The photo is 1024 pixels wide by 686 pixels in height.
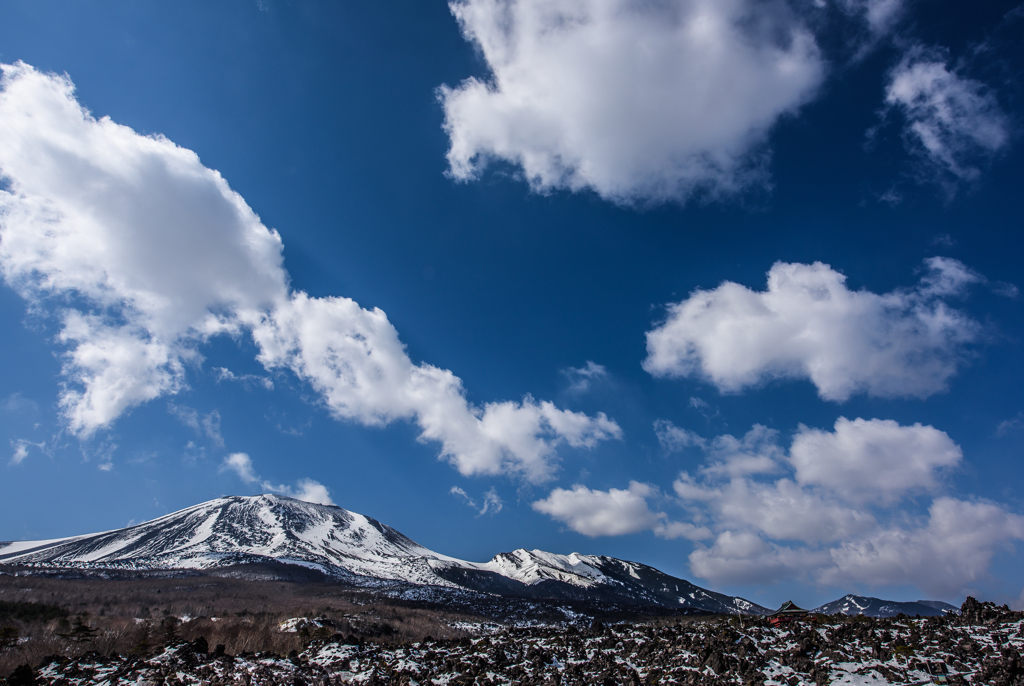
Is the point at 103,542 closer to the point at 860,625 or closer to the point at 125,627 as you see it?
the point at 125,627

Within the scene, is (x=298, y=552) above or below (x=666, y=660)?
above

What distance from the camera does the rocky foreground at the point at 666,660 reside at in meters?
16.0

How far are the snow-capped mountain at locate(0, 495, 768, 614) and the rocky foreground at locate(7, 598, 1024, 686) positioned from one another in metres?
77.3

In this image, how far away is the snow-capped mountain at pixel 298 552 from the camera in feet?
332

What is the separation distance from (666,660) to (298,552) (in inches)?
4951

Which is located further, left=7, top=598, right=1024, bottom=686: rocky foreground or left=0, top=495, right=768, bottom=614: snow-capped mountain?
left=0, top=495, right=768, bottom=614: snow-capped mountain

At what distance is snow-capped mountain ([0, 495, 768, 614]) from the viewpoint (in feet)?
332

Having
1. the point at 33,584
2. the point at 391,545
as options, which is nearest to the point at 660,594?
the point at 391,545

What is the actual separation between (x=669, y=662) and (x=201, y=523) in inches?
6415

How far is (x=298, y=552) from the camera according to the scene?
120m

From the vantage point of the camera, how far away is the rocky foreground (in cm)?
1595

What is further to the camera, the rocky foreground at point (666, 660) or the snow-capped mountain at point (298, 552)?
the snow-capped mountain at point (298, 552)

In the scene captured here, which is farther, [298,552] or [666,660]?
[298,552]

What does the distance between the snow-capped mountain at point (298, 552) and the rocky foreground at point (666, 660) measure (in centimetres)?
7733
